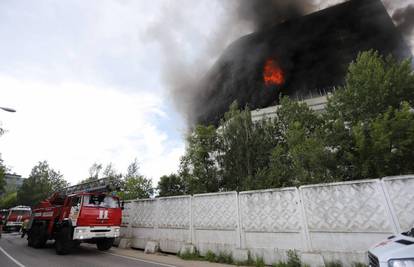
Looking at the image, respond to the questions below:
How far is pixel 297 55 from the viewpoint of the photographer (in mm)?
51156

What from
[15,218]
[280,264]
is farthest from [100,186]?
[15,218]

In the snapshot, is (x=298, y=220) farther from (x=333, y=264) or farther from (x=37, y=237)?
(x=37, y=237)

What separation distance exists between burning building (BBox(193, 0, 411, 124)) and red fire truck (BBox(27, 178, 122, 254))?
109 feet

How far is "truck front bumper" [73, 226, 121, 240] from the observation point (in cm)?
851

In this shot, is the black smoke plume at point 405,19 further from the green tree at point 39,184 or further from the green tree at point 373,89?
the green tree at point 39,184

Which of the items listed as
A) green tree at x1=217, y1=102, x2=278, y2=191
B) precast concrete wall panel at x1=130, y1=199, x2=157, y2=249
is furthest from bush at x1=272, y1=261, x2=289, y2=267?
green tree at x1=217, y1=102, x2=278, y2=191

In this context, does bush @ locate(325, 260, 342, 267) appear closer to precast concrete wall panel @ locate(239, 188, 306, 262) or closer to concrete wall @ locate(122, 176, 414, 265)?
concrete wall @ locate(122, 176, 414, 265)

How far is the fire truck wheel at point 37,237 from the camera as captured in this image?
10.5 meters

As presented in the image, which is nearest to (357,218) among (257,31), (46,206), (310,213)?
(310,213)

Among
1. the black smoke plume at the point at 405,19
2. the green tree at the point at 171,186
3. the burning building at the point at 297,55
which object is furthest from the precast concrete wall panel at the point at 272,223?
the black smoke plume at the point at 405,19

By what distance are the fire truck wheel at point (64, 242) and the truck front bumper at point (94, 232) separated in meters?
0.44

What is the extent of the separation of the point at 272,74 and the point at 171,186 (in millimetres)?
39578

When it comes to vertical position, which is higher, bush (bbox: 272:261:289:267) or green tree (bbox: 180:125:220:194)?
green tree (bbox: 180:125:220:194)

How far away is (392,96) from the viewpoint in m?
12.9
